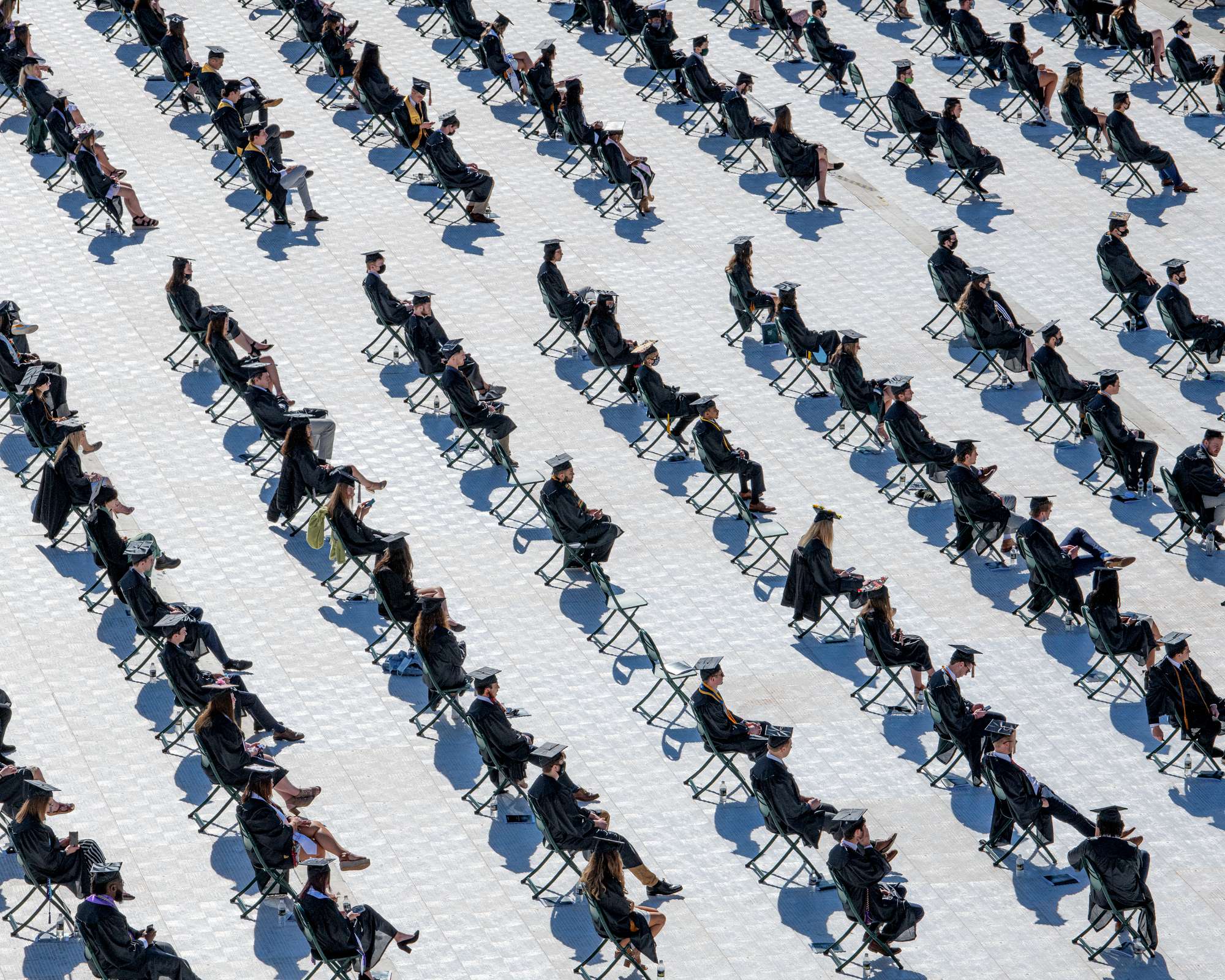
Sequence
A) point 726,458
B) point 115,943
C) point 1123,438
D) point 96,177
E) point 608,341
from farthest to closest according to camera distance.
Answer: point 96,177
point 608,341
point 1123,438
point 726,458
point 115,943

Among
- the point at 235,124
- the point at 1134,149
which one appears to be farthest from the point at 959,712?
the point at 235,124

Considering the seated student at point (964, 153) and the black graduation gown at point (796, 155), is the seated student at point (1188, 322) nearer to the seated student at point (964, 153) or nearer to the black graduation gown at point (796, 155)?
the seated student at point (964, 153)

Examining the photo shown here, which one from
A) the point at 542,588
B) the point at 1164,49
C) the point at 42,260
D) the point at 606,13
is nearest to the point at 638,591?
the point at 542,588

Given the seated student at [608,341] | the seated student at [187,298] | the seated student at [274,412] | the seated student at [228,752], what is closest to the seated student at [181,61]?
the seated student at [187,298]

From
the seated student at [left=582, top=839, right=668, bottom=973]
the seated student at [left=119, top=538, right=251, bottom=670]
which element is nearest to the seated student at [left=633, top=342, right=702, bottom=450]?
the seated student at [left=119, top=538, right=251, bottom=670]

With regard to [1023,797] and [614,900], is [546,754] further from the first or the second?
[1023,797]

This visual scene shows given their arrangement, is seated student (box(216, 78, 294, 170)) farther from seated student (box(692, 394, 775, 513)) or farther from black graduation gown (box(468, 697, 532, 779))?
black graduation gown (box(468, 697, 532, 779))
